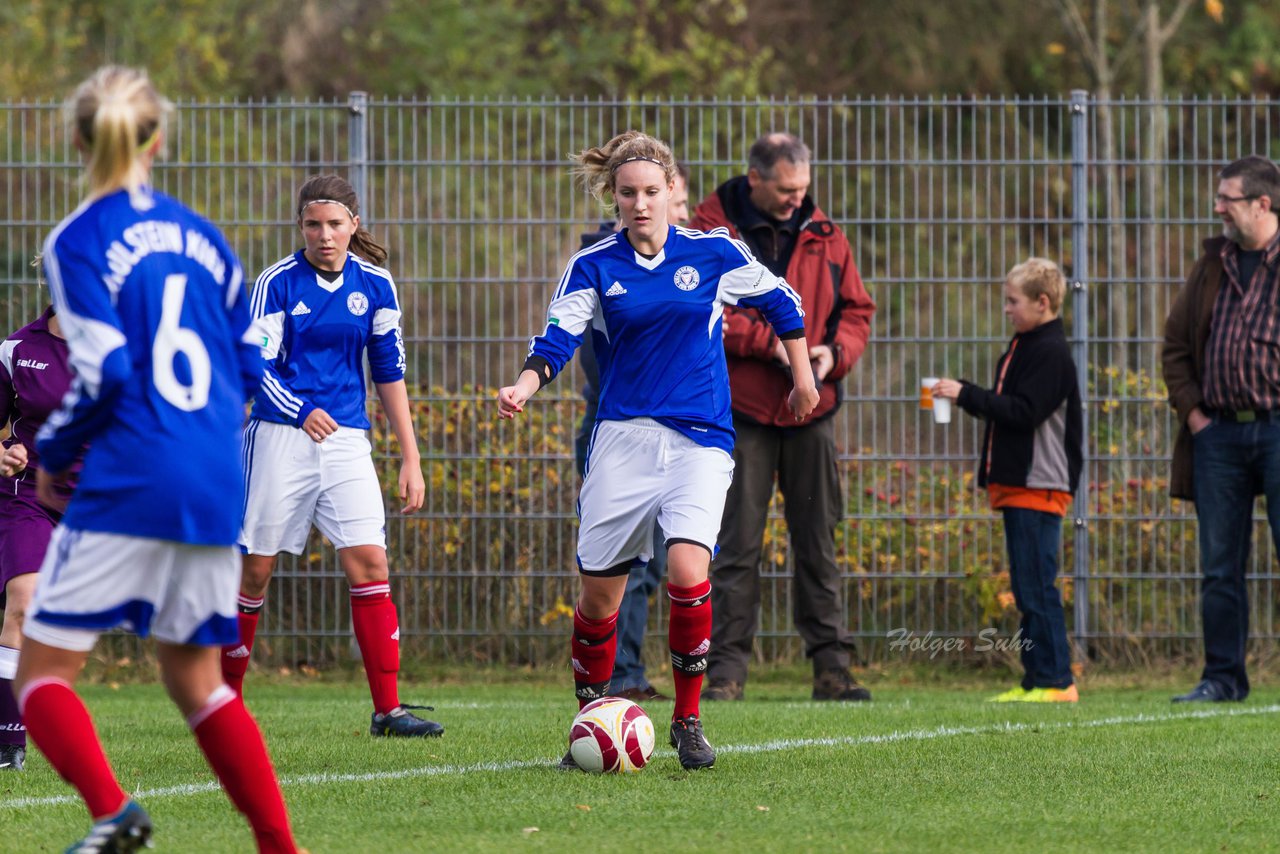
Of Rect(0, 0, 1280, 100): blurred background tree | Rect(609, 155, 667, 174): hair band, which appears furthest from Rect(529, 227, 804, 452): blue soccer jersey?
Rect(0, 0, 1280, 100): blurred background tree

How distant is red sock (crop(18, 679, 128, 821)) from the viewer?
12.5ft

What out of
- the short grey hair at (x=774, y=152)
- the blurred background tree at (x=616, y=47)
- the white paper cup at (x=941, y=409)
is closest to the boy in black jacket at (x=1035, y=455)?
the white paper cup at (x=941, y=409)

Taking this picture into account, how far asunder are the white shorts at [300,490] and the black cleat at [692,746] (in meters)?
1.56

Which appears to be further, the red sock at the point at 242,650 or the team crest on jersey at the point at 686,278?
the red sock at the point at 242,650

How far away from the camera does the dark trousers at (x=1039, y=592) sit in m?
8.45

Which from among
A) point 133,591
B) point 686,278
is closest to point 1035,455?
point 686,278

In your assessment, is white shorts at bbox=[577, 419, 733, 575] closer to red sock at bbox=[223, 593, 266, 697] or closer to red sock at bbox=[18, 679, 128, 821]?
red sock at bbox=[223, 593, 266, 697]

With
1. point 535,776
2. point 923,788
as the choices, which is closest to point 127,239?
point 535,776

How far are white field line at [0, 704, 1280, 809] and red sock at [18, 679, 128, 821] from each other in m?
1.34

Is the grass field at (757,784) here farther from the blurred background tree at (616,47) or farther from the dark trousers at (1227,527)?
the blurred background tree at (616,47)

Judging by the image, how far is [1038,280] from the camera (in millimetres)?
8445

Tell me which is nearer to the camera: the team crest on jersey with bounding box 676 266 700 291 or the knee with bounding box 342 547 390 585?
the team crest on jersey with bounding box 676 266 700 291

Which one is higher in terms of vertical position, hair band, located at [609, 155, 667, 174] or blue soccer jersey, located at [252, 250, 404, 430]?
hair band, located at [609, 155, 667, 174]

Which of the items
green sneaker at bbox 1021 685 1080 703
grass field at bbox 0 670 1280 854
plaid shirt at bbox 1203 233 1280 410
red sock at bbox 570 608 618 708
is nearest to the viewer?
grass field at bbox 0 670 1280 854
